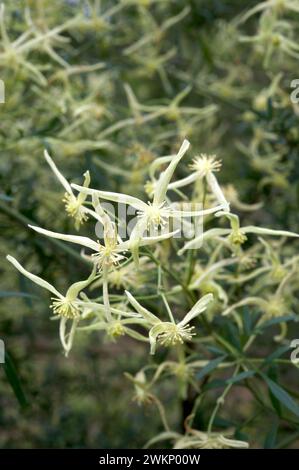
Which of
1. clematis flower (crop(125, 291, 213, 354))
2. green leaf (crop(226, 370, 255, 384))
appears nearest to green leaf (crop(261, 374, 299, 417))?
green leaf (crop(226, 370, 255, 384))

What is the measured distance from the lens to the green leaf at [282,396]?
0.97 meters

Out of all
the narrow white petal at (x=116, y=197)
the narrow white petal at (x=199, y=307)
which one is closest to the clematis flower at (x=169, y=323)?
the narrow white petal at (x=199, y=307)

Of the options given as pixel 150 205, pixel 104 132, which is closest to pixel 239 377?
pixel 150 205

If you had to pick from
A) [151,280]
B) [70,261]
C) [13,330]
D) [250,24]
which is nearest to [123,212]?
[151,280]

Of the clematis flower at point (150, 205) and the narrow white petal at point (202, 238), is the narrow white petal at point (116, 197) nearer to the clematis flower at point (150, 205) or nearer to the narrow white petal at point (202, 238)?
the clematis flower at point (150, 205)

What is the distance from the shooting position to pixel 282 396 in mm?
993

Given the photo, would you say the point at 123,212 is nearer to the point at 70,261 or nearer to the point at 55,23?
the point at 70,261

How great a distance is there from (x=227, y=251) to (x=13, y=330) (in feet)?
2.55

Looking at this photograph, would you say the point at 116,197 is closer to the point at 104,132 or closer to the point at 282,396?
the point at 282,396

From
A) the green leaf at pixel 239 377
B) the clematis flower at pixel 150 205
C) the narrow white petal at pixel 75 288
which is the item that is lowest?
the green leaf at pixel 239 377

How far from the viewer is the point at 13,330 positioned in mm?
1839

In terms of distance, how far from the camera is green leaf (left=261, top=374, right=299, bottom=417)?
38.3 inches
